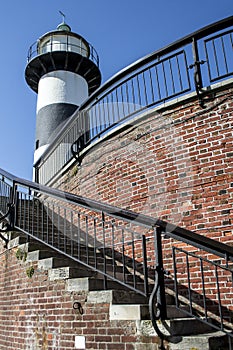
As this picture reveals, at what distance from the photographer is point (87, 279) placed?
12.2ft

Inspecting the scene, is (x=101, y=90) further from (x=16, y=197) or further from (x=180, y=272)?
(x=180, y=272)

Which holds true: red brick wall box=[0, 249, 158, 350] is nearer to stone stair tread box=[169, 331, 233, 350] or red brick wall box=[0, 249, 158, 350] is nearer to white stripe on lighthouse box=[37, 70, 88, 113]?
stone stair tread box=[169, 331, 233, 350]

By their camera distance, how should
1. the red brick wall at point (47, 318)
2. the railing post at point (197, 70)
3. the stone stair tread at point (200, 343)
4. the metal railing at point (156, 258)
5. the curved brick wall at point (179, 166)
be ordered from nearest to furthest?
the stone stair tread at point (200, 343), the metal railing at point (156, 258), the red brick wall at point (47, 318), the curved brick wall at point (179, 166), the railing post at point (197, 70)

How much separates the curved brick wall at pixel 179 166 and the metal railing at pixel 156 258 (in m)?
0.40

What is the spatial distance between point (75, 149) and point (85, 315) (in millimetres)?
4205

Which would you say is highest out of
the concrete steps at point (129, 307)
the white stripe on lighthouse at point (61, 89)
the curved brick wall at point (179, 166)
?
the white stripe on lighthouse at point (61, 89)

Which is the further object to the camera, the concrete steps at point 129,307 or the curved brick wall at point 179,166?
the curved brick wall at point 179,166

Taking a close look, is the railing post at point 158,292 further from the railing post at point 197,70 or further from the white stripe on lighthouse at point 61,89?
the white stripe on lighthouse at point 61,89

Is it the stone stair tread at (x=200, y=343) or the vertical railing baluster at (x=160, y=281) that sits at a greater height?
the vertical railing baluster at (x=160, y=281)

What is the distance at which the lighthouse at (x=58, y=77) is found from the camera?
1314cm

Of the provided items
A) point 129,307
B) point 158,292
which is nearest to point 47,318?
point 129,307

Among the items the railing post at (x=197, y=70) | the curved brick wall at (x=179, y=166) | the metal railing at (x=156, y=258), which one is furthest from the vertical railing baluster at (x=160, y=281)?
the railing post at (x=197, y=70)

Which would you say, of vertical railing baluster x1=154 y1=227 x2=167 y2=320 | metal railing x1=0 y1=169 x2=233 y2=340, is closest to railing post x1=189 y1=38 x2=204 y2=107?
metal railing x1=0 y1=169 x2=233 y2=340

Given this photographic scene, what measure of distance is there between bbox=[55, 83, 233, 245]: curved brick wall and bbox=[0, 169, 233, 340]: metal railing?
0.40 meters
